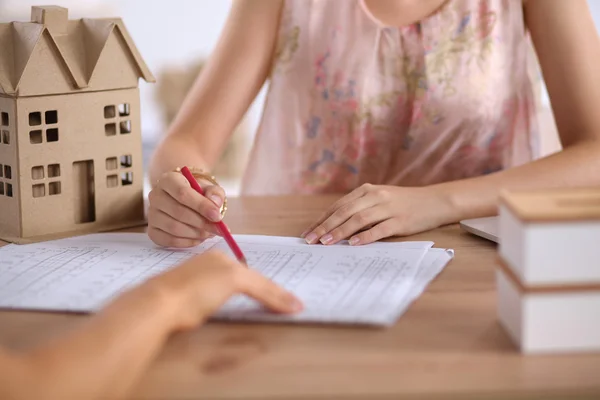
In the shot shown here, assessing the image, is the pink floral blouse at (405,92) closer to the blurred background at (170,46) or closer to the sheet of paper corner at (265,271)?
the sheet of paper corner at (265,271)

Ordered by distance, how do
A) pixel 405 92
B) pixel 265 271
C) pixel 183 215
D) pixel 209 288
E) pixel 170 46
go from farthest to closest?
pixel 170 46, pixel 405 92, pixel 183 215, pixel 265 271, pixel 209 288

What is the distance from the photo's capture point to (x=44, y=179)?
113 centimetres

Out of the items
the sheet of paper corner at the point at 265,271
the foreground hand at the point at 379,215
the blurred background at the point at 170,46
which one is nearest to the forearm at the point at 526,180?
the foreground hand at the point at 379,215

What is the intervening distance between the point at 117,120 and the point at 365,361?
65cm

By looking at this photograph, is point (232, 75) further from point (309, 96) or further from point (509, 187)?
point (509, 187)

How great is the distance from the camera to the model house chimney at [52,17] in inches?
43.8

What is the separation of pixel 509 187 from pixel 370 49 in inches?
18.7

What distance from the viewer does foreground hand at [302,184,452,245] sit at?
108 cm

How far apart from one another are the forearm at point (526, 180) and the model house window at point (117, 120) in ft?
1.55

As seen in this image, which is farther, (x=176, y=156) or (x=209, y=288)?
(x=176, y=156)

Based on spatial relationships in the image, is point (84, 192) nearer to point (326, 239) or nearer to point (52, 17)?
point (52, 17)

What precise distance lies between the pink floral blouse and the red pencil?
1.83 ft

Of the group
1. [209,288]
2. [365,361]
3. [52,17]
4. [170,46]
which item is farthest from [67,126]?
[170,46]

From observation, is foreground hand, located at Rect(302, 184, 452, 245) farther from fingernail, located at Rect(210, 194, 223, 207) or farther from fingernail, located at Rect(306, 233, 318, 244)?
fingernail, located at Rect(210, 194, 223, 207)
